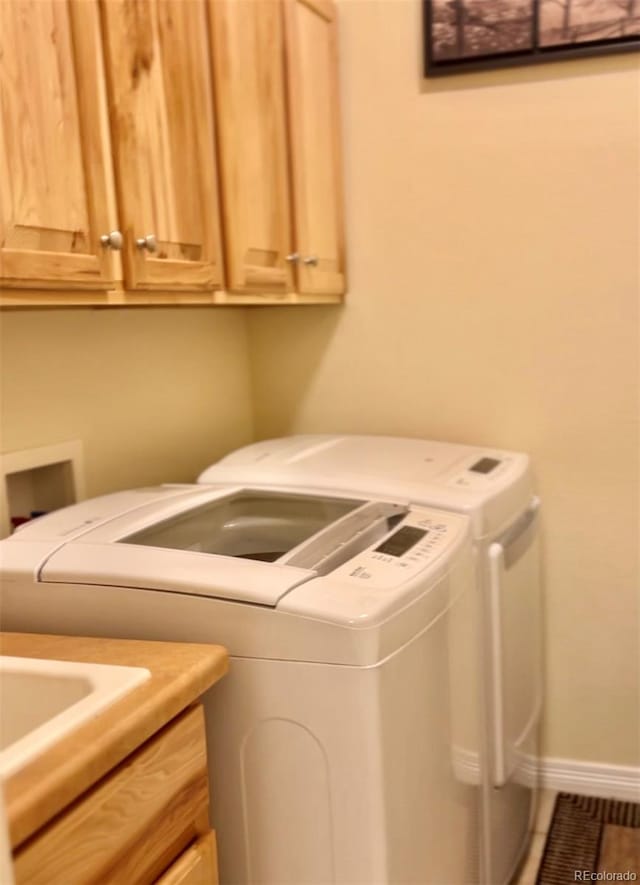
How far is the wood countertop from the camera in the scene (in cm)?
85

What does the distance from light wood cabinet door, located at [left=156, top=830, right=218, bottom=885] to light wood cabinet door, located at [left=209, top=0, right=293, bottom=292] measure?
1.03 meters

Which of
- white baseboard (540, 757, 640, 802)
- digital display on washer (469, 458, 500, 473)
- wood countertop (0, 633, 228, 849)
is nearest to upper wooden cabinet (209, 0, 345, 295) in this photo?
digital display on washer (469, 458, 500, 473)

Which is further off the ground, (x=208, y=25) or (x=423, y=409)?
(x=208, y=25)

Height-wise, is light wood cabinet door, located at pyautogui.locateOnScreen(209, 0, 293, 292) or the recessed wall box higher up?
light wood cabinet door, located at pyautogui.locateOnScreen(209, 0, 293, 292)

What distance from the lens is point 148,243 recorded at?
4.57 feet

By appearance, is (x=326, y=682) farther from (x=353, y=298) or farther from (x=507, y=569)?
(x=353, y=298)

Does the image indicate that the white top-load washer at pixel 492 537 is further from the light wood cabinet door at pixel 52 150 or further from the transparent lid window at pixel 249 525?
the light wood cabinet door at pixel 52 150

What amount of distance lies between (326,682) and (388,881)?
32cm

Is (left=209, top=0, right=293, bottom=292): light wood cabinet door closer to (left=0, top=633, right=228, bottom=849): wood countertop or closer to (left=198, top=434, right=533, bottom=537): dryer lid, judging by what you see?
(left=198, top=434, right=533, bottom=537): dryer lid

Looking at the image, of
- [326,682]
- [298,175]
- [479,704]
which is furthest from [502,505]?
[298,175]

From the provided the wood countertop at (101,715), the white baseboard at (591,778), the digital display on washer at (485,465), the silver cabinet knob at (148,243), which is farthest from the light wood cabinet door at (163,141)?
the white baseboard at (591,778)

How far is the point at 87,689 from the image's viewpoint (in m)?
1.09

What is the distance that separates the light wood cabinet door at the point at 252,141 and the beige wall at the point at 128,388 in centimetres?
35

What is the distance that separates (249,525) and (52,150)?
0.77m
